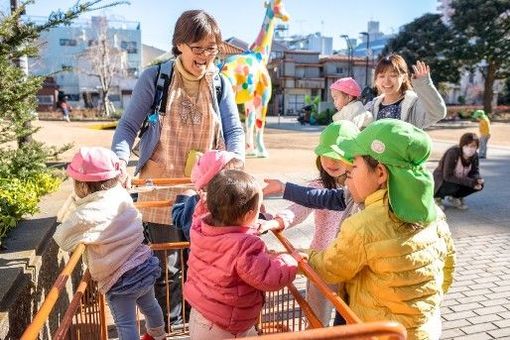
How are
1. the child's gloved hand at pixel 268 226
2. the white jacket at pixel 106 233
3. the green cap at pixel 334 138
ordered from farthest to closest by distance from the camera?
the green cap at pixel 334 138, the white jacket at pixel 106 233, the child's gloved hand at pixel 268 226

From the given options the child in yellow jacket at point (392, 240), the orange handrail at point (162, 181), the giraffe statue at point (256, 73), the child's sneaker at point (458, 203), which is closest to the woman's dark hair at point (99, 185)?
the orange handrail at point (162, 181)

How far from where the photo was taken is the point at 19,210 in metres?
3.63

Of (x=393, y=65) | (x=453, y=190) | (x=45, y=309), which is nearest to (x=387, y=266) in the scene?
(x=45, y=309)

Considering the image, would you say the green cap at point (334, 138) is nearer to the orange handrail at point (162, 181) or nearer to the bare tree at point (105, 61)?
the orange handrail at point (162, 181)

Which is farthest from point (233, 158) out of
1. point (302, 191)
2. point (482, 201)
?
point (482, 201)

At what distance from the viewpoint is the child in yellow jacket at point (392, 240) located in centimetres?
176

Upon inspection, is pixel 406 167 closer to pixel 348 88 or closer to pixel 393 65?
pixel 393 65

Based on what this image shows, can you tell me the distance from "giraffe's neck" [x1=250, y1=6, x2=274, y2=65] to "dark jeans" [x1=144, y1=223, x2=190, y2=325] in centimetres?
880

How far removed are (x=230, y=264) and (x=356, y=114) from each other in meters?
2.34

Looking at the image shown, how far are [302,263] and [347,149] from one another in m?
0.53

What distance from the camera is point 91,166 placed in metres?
2.29

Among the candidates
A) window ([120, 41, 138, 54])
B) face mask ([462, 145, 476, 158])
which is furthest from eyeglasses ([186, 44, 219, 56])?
window ([120, 41, 138, 54])

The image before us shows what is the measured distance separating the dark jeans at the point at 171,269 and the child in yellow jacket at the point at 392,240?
1.41m

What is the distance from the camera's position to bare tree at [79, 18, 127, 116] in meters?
39.2
